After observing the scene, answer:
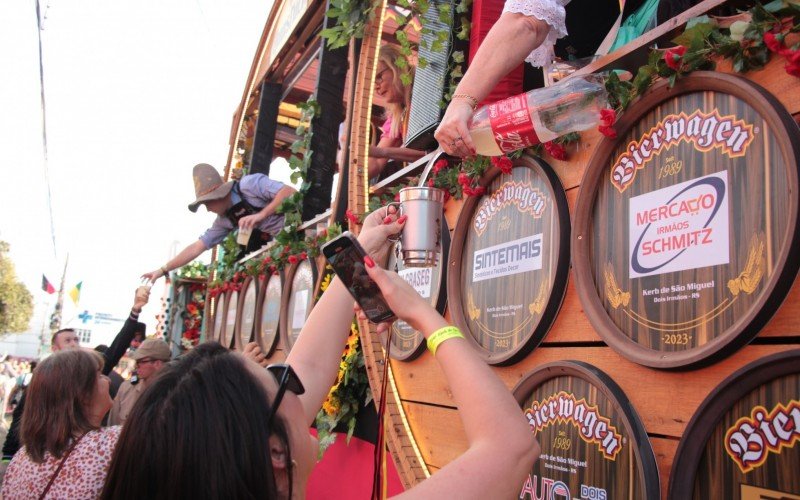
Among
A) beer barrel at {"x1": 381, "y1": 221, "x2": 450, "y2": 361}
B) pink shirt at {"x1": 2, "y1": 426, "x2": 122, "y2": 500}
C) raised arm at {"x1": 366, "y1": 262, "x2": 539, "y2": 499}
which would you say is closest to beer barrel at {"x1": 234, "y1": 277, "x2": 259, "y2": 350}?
beer barrel at {"x1": 381, "y1": 221, "x2": 450, "y2": 361}

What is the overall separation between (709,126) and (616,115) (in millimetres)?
229

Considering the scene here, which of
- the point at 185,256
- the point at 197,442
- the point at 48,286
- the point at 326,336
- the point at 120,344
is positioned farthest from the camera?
the point at 48,286

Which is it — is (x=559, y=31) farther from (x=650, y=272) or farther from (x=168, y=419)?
(x=168, y=419)

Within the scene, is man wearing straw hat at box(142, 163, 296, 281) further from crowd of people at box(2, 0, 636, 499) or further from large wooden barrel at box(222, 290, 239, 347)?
crowd of people at box(2, 0, 636, 499)

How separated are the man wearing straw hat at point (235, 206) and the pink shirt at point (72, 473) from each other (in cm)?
245

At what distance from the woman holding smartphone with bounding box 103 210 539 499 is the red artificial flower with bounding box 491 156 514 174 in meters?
0.82

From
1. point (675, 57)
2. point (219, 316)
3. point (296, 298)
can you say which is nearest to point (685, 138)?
point (675, 57)

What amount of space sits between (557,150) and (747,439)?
0.77 meters

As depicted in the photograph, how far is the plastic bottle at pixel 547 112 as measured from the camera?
1.48m

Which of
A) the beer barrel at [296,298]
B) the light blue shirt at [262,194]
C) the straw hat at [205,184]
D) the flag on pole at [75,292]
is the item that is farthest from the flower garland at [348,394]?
the flag on pole at [75,292]

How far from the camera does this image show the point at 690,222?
127cm

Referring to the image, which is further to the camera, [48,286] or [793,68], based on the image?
[48,286]

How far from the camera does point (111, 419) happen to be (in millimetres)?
4090

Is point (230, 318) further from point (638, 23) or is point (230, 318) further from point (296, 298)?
point (638, 23)
